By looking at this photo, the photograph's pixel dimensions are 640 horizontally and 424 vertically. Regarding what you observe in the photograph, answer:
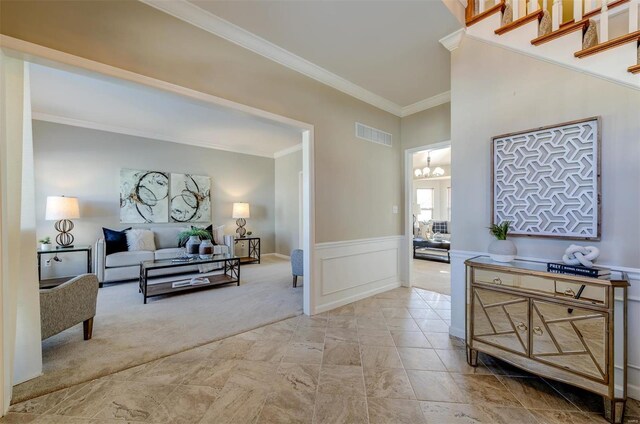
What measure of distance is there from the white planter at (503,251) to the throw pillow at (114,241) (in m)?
5.46

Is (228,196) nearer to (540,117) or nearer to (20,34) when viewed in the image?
(20,34)

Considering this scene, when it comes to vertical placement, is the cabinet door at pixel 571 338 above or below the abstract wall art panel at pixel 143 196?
below

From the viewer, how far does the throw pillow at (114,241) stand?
14.1 feet

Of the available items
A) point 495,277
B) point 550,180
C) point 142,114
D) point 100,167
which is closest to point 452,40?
point 550,180

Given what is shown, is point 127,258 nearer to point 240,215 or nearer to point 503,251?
point 240,215

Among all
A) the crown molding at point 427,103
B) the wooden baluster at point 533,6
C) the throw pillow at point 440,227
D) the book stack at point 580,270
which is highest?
the wooden baluster at point 533,6

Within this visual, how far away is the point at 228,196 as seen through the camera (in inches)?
250

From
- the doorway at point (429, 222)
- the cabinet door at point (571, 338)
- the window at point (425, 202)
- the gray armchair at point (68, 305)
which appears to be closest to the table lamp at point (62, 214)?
the gray armchair at point (68, 305)

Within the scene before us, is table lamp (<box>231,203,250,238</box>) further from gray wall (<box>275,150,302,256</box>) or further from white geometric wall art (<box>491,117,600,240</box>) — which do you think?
white geometric wall art (<box>491,117,600,240</box>)

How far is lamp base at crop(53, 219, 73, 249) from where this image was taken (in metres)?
4.28

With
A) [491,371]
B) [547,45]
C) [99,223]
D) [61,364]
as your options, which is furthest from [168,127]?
[491,371]

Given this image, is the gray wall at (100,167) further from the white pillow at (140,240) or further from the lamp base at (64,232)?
the white pillow at (140,240)

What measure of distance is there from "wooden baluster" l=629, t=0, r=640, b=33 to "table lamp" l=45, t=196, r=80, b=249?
259 inches

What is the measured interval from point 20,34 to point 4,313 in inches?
67.1
